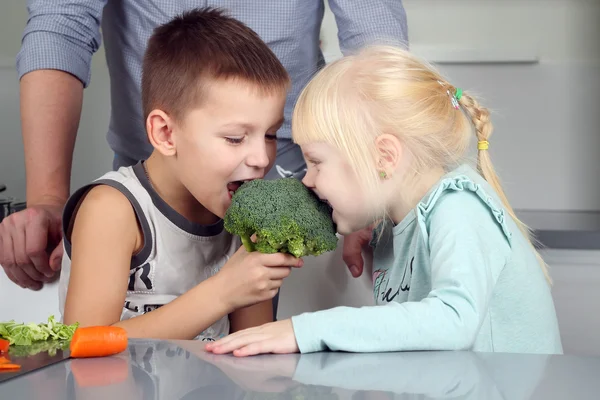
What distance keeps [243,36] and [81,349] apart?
744 mm

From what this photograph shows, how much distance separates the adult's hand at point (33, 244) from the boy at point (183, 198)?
0.26ft

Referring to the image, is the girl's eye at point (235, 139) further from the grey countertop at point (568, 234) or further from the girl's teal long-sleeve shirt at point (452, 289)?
the grey countertop at point (568, 234)

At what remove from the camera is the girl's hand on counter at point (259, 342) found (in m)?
0.89

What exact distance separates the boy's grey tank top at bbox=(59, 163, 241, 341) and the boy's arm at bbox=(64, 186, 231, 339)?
0.16 feet

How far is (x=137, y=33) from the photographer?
1.79m

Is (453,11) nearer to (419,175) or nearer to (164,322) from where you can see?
(419,175)

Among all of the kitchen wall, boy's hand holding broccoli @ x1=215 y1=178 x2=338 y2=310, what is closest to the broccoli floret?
boy's hand holding broccoli @ x1=215 y1=178 x2=338 y2=310

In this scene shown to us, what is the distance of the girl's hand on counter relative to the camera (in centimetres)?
89

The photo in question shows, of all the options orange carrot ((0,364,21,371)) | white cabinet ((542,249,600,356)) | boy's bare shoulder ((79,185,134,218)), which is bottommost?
white cabinet ((542,249,600,356))

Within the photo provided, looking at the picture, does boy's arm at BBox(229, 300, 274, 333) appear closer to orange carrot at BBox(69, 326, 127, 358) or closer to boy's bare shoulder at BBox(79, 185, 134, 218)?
boy's bare shoulder at BBox(79, 185, 134, 218)

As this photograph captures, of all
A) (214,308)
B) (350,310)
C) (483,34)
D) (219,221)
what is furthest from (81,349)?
(483,34)

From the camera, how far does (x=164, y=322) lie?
4.22 feet

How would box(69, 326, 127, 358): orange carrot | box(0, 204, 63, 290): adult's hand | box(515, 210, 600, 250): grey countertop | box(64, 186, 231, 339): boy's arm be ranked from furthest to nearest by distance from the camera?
box(515, 210, 600, 250): grey countertop
box(0, 204, 63, 290): adult's hand
box(64, 186, 231, 339): boy's arm
box(69, 326, 127, 358): orange carrot

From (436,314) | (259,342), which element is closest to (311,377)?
(259,342)
